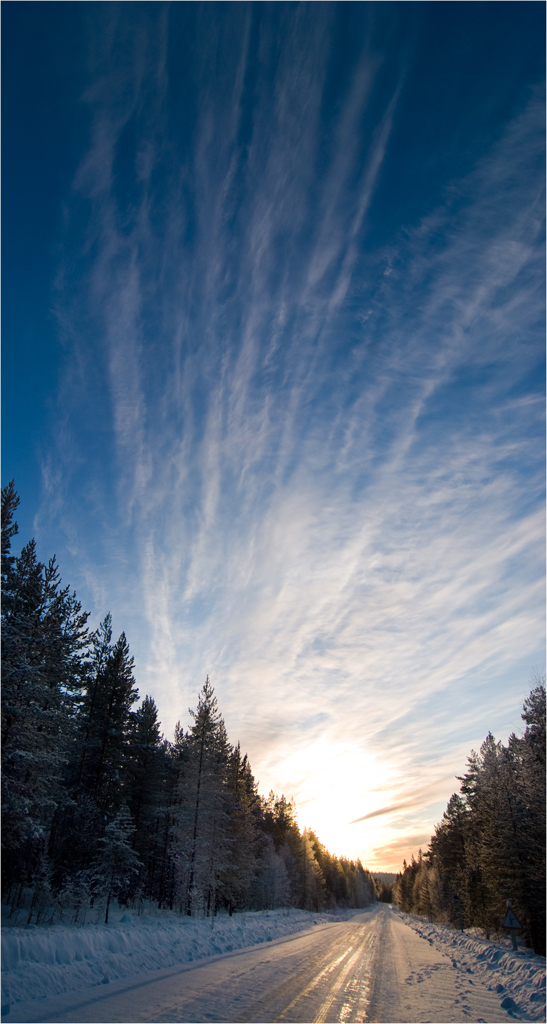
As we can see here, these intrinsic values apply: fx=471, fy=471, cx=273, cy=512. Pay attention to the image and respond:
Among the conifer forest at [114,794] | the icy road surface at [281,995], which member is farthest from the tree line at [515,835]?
the icy road surface at [281,995]

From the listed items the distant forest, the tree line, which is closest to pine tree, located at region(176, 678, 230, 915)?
the distant forest

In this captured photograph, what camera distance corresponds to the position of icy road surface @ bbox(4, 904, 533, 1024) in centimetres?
877

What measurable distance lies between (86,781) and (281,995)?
74.8 ft

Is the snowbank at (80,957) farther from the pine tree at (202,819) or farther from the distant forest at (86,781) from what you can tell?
the pine tree at (202,819)

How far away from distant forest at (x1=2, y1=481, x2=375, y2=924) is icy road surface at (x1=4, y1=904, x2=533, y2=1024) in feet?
22.8

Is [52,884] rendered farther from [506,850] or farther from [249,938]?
[506,850]

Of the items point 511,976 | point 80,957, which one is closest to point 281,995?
point 80,957

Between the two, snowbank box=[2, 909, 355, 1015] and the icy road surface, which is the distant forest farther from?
the icy road surface

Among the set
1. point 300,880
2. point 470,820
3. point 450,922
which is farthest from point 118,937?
point 300,880

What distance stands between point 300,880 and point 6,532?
76.0 metres

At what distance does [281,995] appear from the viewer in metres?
10.9

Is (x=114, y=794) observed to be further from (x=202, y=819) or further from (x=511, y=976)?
(x=511, y=976)

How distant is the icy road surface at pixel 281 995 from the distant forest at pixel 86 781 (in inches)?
273

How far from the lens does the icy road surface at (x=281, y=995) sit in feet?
28.8
